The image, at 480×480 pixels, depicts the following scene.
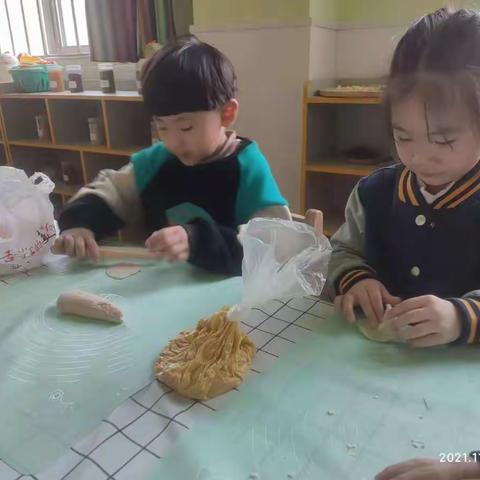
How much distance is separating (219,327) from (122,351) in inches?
4.7

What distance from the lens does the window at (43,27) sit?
122 inches

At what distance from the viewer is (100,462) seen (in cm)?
39

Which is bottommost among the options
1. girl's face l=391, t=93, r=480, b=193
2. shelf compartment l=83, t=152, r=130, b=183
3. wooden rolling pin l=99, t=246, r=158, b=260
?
shelf compartment l=83, t=152, r=130, b=183

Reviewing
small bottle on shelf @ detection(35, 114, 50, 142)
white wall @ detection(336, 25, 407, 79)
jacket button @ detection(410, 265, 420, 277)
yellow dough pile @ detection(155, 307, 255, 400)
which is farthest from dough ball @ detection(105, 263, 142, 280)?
small bottle on shelf @ detection(35, 114, 50, 142)

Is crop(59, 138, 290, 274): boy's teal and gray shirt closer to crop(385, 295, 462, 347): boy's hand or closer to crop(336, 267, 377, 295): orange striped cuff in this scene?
crop(336, 267, 377, 295): orange striped cuff

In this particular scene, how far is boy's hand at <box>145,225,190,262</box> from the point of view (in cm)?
74

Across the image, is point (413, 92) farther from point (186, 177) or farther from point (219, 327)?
point (186, 177)

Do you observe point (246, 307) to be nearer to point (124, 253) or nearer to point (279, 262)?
point (279, 262)

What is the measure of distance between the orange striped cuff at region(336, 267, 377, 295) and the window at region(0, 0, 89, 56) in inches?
115

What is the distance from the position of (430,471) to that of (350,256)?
43cm

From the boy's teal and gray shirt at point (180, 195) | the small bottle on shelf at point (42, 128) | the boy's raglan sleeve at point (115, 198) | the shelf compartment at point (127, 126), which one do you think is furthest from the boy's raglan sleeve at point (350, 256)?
the small bottle on shelf at point (42, 128)

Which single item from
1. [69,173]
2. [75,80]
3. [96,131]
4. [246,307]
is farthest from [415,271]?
[69,173]

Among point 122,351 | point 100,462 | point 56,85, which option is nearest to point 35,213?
point 122,351

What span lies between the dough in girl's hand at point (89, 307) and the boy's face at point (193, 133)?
1.11 ft
